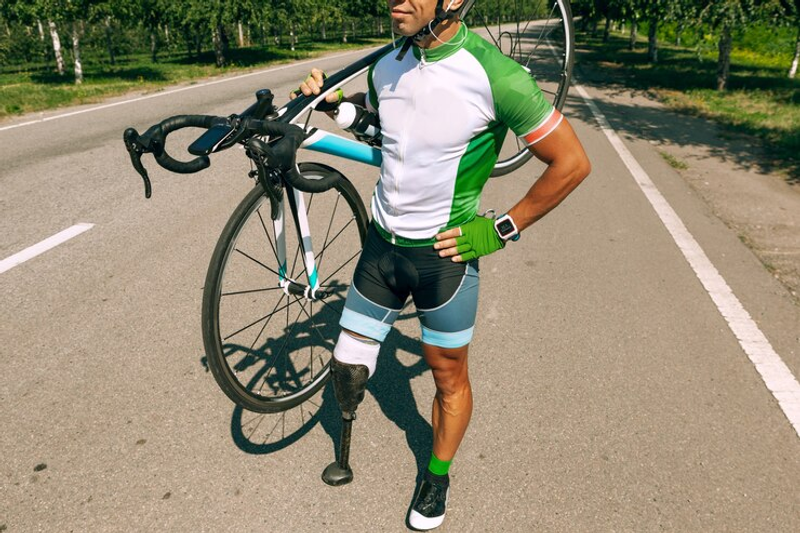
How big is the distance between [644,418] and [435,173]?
191cm

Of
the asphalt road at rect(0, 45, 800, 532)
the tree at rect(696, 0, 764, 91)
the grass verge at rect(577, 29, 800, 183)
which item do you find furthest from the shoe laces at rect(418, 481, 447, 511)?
the tree at rect(696, 0, 764, 91)

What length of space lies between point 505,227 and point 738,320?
9.58 feet

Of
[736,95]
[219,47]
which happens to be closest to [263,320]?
[736,95]

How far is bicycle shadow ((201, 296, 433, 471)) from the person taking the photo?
2.88 metres

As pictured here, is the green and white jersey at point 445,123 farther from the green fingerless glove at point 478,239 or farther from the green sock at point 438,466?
the green sock at point 438,466

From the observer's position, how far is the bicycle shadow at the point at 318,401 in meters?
2.88

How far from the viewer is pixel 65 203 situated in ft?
20.5

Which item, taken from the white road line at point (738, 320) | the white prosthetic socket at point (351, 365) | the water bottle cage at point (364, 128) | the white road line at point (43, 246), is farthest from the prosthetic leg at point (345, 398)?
the white road line at point (43, 246)

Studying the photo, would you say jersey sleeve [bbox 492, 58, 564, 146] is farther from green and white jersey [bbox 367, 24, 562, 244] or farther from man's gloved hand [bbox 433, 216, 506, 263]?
man's gloved hand [bbox 433, 216, 506, 263]

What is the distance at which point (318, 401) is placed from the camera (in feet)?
10.5

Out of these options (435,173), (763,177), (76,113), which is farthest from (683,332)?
(76,113)

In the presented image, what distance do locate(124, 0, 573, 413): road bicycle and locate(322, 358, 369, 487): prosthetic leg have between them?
1.32 feet

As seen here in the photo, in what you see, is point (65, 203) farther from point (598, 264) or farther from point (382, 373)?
point (598, 264)

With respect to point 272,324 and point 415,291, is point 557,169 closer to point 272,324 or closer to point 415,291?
point 415,291
